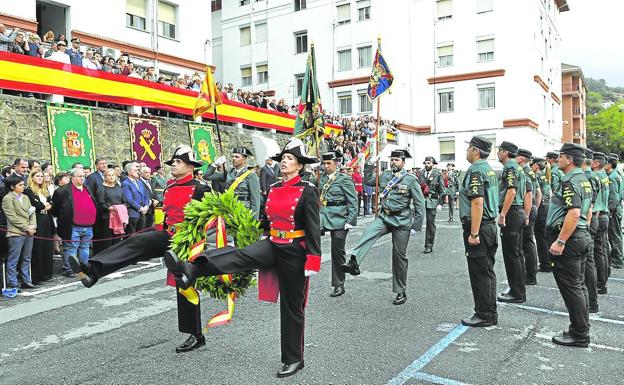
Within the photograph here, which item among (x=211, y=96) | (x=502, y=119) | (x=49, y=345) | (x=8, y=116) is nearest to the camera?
(x=49, y=345)

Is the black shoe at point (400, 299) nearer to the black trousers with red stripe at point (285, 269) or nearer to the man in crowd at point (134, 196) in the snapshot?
the black trousers with red stripe at point (285, 269)

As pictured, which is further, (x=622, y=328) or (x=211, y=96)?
(x=211, y=96)

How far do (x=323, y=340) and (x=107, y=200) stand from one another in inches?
246

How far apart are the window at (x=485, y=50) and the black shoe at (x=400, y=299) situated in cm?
3232

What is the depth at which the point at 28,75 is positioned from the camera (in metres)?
12.4

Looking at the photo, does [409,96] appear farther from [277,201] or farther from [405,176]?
[277,201]

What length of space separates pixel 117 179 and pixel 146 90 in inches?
252

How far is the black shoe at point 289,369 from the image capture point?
4.42 meters

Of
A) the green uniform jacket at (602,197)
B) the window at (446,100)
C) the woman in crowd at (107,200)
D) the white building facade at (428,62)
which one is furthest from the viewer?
the window at (446,100)

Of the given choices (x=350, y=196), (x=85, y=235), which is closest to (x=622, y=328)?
(x=350, y=196)

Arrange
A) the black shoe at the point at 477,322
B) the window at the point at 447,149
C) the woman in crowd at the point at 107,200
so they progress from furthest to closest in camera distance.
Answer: the window at the point at 447,149, the woman in crowd at the point at 107,200, the black shoe at the point at 477,322

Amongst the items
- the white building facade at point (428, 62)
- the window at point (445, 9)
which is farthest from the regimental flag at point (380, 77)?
the window at point (445, 9)

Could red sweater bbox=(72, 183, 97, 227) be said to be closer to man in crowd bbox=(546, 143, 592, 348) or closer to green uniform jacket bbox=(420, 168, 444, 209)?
man in crowd bbox=(546, 143, 592, 348)

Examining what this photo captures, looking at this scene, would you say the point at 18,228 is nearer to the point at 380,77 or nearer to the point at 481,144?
the point at 481,144
